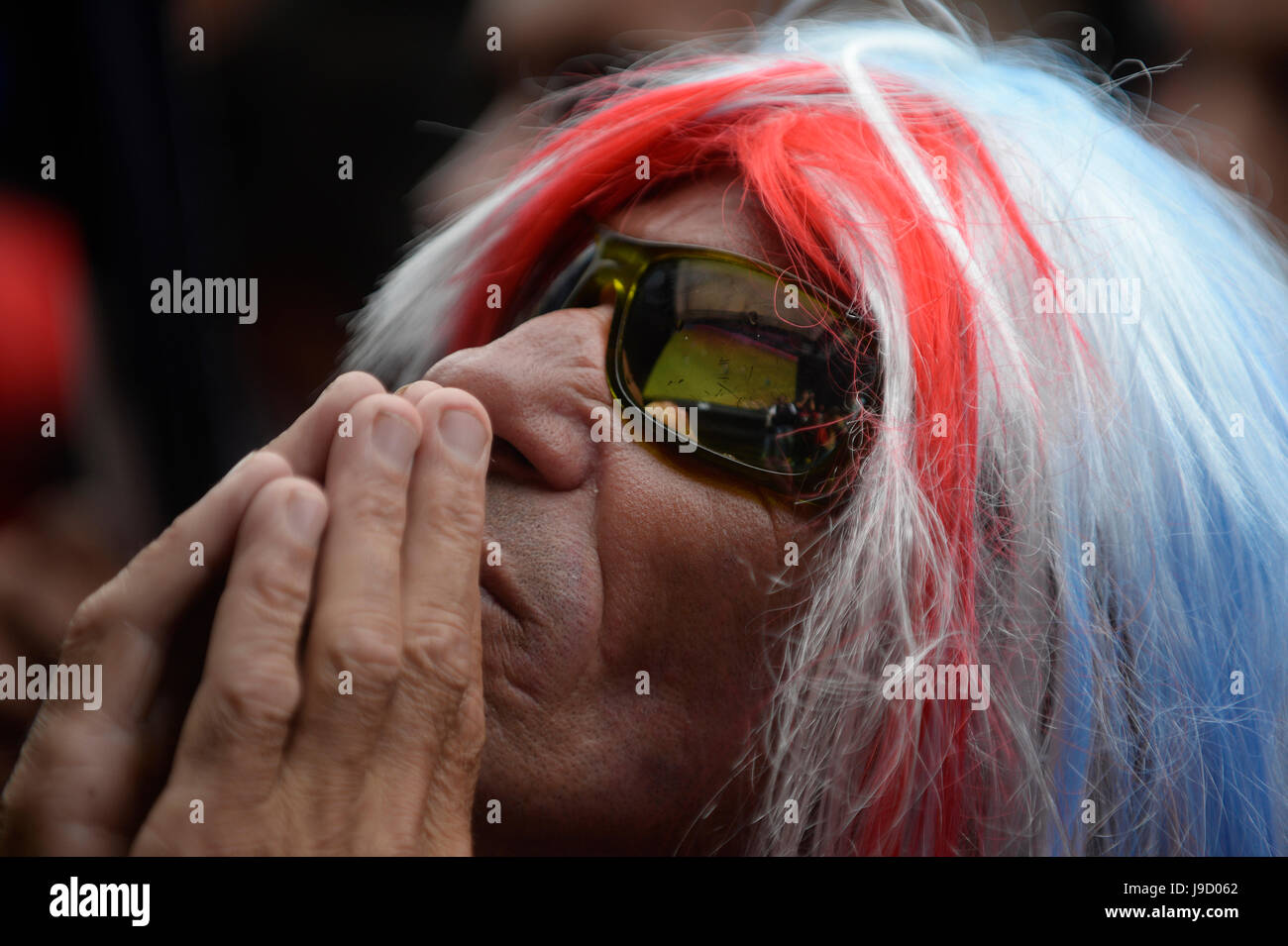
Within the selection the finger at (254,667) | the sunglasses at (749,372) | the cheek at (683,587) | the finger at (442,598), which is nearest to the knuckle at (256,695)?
→ the finger at (254,667)

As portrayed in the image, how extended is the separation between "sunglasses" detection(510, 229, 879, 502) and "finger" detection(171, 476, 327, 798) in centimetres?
40

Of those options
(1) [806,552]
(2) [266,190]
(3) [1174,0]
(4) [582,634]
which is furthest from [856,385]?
(2) [266,190]

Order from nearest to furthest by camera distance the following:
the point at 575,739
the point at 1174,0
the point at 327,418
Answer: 1. the point at 327,418
2. the point at 575,739
3. the point at 1174,0

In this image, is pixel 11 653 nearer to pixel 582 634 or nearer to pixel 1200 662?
pixel 582 634

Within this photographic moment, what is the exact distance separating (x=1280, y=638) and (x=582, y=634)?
734 millimetres

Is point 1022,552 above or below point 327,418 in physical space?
below

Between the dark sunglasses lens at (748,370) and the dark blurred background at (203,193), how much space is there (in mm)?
582

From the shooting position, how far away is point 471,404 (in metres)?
0.88

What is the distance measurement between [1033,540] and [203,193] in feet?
4.76

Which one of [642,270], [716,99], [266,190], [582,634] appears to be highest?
[266,190]

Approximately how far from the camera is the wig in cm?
99

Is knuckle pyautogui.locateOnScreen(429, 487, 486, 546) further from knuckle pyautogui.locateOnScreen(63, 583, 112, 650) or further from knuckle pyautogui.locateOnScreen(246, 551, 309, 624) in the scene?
knuckle pyautogui.locateOnScreen(63, 583, 112, 650)

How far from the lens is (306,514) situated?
31.1 inches

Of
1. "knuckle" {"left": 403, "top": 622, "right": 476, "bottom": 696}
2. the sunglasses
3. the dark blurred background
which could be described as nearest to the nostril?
the sunglasses
